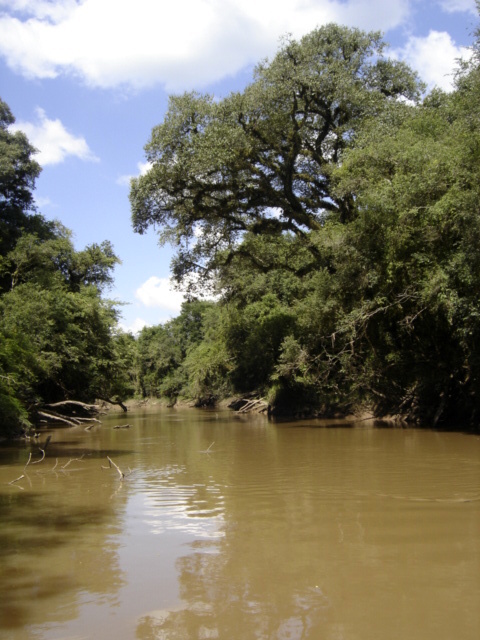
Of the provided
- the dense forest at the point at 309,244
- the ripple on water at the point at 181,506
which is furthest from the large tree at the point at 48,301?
the ripple on water at the point at 181,506

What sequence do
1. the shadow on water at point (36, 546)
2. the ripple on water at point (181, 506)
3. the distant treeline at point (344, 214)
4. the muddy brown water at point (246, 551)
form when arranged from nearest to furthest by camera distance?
the muddy brown water at point (246, 551), the shadow on water at point (36, 546), the ripple on water at point (181, 506), the distant treeline at point (344, 214)

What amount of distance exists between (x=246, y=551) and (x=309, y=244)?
18253 mm

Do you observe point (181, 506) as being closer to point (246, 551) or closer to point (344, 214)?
point (246, 551)

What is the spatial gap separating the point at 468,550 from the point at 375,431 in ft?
41.8

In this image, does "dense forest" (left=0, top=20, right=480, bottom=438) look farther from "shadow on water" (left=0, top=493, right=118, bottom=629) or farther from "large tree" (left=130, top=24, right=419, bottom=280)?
"shadow on water" (left=0, top=493, right=118, bottom=629)

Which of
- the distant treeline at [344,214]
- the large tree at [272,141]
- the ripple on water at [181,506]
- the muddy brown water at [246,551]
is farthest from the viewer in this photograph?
the large tree at [272,141]

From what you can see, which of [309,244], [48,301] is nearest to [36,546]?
[309,244]

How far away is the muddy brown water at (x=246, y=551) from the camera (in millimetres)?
4215

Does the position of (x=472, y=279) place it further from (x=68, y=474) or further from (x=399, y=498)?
(x=68, y=474)

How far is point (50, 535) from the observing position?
6.67 m

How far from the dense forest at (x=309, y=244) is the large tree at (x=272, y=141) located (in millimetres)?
78

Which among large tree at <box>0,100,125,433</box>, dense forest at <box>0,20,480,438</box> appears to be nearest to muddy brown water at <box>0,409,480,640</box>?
dense forest at <box>0,20,480,438</box>

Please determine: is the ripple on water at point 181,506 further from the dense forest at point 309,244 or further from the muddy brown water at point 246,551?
the dense forest at point 309,244

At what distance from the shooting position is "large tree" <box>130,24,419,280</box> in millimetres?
22250
